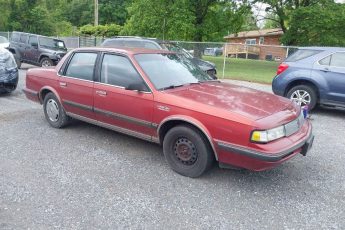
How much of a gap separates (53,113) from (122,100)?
6.37 feet

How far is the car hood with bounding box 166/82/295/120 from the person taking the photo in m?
3.76

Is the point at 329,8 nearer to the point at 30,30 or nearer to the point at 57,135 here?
the point at 57,135

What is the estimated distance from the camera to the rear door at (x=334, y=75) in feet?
23.7

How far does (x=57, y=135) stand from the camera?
555 cm

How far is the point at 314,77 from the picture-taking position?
755 centimetres

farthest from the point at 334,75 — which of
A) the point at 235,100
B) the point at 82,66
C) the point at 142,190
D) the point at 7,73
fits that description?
the point at 7,73

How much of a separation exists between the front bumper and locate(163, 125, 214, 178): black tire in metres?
0.21

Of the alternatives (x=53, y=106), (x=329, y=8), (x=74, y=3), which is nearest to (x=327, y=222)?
(x=53, y=106)

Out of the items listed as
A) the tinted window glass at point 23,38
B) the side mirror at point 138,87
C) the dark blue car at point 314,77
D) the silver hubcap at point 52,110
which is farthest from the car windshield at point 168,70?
the tinted window glass at point 23,38

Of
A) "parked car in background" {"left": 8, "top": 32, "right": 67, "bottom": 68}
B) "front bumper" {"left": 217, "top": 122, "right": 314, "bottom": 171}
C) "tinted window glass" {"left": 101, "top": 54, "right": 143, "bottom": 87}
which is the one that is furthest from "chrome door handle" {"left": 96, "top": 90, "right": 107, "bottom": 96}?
"parked car in background" {"left": 8, "top": 32, "right": 67, "bottom": 68}

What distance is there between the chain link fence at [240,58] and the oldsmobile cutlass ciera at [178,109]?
1011 cm

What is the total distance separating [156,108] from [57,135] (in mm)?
2264

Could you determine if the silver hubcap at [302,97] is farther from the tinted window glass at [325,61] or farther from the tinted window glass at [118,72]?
the tinted window glass at [118,72]

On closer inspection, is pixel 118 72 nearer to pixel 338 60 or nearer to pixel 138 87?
pixel 138 87
